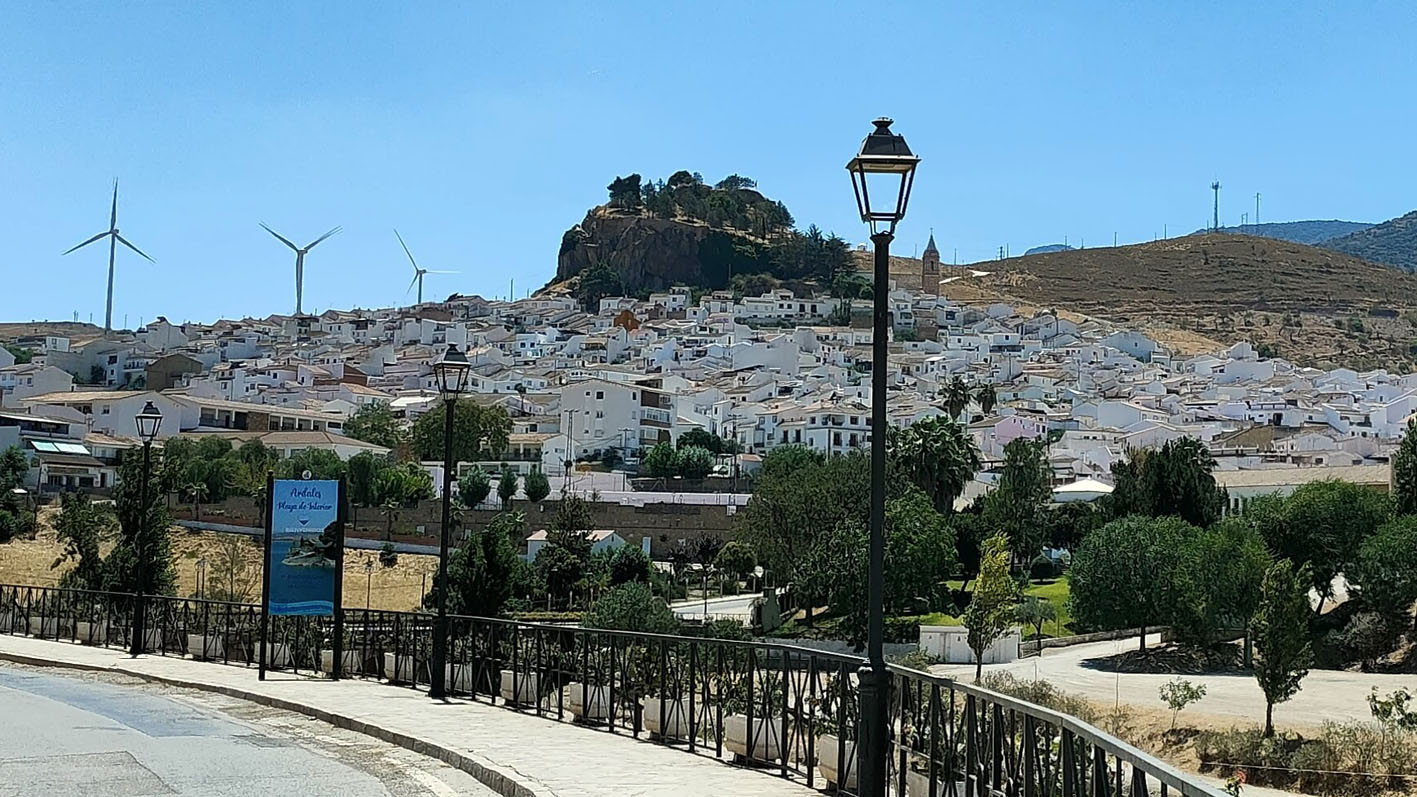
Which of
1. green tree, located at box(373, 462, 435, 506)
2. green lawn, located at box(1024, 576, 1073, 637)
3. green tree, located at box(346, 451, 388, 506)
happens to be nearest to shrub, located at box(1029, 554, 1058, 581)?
green lawn, located at box(1024, 576, 1073, 637)

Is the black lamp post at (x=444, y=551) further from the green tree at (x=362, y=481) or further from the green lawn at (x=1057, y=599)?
the green tree at (x=362, y=481)

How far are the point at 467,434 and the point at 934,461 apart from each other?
128 feet

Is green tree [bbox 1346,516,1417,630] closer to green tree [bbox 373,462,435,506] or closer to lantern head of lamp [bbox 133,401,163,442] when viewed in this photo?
lantern head of lamp [bbox 133,401,163,442]

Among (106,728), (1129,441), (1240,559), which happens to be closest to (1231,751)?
→ (1240,559)

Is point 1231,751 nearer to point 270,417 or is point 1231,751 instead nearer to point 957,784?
point 957,784

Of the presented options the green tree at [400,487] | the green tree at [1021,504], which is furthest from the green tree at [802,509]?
the green tree at [400,487]

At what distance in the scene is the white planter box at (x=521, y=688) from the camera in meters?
16.9

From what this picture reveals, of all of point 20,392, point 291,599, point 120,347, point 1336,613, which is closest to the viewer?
point 291,599

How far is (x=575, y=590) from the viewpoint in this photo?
209 feet

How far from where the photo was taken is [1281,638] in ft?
125

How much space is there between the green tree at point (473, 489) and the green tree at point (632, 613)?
4610 cm

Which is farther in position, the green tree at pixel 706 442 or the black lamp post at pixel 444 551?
the green tree at pixel 706 442

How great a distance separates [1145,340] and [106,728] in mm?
164575

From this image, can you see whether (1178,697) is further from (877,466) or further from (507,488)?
A: (507,488)
